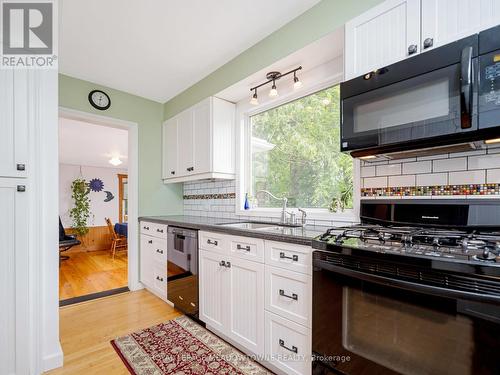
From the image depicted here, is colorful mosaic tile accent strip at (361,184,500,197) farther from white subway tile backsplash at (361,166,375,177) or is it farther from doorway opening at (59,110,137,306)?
doorway opening at (59,110,137,306)

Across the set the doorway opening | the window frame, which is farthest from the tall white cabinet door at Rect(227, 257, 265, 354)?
the doorway opening

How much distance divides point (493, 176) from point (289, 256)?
44.2 inches

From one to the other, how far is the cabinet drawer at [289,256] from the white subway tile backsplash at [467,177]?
0.88 metres

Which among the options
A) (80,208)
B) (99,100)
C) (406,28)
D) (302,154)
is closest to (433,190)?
(406,28)

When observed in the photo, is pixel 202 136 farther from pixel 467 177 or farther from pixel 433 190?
pixel 467 177

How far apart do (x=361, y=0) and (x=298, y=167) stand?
4.34 ft

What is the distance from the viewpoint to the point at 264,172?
109 inches

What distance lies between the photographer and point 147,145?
134 inches

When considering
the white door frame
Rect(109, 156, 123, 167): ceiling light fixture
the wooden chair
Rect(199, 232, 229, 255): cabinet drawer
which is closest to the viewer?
Rect(199, 232, 229, 255): cabinet drawer

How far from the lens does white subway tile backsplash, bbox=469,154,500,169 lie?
1.28 meters

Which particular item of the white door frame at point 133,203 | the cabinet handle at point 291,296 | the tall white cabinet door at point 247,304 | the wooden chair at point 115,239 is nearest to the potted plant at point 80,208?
the wooden chair at point 115,239

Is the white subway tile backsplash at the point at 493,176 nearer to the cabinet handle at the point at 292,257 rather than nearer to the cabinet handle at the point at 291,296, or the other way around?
the cabinet handle at the point at 292,257

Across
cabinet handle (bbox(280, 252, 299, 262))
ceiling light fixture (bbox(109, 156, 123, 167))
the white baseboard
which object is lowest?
the white baseboard

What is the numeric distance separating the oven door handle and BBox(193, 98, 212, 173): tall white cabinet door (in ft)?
6.06
